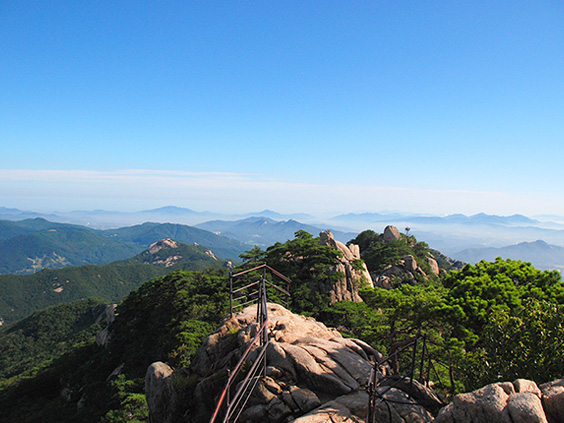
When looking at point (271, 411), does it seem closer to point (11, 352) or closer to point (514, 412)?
point (514, 412)

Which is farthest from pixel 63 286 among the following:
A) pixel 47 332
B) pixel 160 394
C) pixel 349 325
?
pixel 160 394

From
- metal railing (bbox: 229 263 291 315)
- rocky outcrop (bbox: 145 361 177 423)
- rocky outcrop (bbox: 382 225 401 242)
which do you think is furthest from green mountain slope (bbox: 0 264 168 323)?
rocky outcrop (bbox: 145 361 177 423)

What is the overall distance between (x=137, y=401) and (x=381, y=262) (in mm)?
33124

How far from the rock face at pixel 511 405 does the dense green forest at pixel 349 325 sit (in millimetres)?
2235

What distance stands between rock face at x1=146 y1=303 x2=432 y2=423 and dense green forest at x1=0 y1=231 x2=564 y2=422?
105 centimetres

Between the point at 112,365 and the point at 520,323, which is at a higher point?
the point at 520,323

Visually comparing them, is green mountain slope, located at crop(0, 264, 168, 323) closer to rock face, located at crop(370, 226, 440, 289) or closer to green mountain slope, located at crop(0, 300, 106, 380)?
green mountain slope, located at crop(0, 300, 106, 380)

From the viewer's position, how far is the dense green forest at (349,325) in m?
8.54

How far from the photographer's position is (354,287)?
101ft

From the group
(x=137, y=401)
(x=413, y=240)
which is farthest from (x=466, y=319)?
(x=413, y=240)

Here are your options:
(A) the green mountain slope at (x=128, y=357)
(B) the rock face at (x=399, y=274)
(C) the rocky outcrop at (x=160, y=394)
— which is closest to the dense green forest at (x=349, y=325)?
(A) the green mountain slope at (x=128, y=357)

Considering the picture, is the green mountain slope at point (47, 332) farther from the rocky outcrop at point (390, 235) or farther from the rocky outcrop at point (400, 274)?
the rocky outcrop at point (390, 235)

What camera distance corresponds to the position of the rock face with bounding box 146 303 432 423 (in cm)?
739

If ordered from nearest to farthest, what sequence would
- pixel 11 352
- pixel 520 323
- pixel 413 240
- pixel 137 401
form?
pixel 520 323
pixel 137 401
pixel 413 240
pixel 11 352
